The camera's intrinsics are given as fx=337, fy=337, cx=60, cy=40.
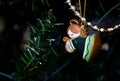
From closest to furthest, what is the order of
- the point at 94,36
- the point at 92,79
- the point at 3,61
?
the point at 94,36, the point at 92,79, the point at 3,61

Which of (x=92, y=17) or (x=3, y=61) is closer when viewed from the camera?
(x=92, y=17)

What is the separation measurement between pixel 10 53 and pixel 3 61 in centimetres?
3

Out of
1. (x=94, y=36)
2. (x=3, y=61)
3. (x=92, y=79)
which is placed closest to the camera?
(x=94, y=36)

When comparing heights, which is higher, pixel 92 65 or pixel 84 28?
pixel 84 28

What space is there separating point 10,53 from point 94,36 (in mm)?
289

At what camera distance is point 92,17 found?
603 millimetres

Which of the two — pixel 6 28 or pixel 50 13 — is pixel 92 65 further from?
pixel 6 28

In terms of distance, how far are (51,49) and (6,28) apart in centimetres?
28

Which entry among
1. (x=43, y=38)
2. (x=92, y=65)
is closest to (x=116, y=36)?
(x=92, y=65)

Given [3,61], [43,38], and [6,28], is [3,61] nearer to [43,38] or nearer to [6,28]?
[6,28]

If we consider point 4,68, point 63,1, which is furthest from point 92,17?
point 4,68

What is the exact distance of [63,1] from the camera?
582 mm

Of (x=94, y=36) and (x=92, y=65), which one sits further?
(x=92, y=65)

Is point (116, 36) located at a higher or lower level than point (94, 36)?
lower
